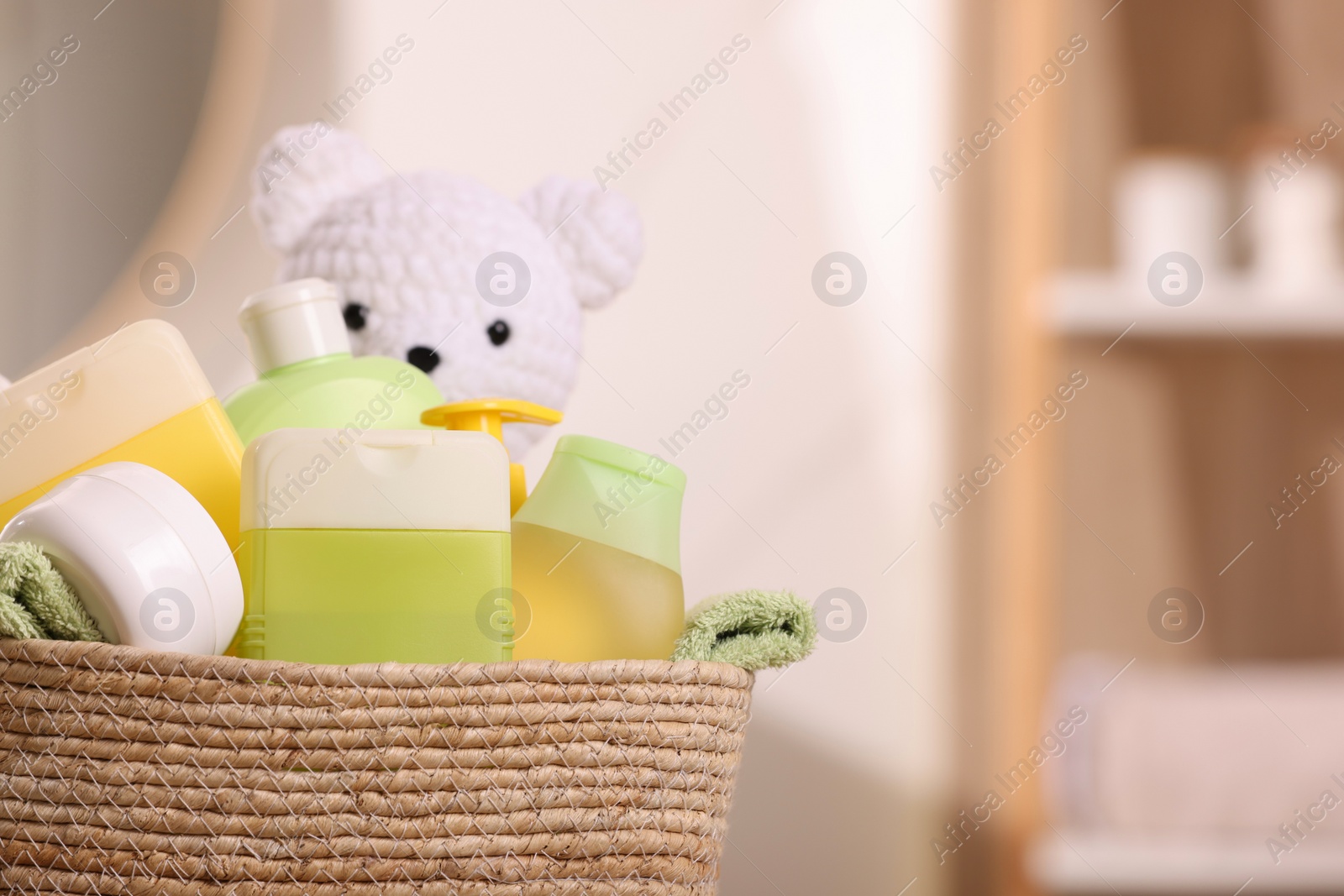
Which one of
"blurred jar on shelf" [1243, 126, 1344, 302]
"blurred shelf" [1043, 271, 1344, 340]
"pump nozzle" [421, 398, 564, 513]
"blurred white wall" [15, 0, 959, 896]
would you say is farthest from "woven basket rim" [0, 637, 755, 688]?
"blurred jar on shelf" [1243, 126, 1344, 302]

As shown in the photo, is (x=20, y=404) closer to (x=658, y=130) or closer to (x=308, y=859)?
(x=308, y=859)

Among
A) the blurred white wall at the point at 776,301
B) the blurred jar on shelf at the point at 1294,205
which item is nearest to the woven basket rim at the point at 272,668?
the blurred white wall at the point at 776,301

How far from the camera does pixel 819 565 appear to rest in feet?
→ 2.63

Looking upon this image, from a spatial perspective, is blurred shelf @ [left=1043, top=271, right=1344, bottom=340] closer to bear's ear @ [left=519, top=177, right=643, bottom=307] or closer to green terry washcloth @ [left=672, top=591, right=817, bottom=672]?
bear's ear @ [left=519, top=177, right=643, bottom=307]

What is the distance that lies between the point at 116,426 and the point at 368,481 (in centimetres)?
13

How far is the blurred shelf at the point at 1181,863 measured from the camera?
71cm

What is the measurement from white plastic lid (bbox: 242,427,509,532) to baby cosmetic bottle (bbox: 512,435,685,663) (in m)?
0.04

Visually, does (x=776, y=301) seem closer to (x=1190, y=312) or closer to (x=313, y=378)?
(x=1190, y=312)

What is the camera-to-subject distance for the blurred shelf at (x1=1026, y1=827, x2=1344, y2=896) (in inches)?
27.9

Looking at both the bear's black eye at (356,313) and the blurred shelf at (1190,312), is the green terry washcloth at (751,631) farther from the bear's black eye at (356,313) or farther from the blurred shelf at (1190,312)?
the blurred shelf at (1190,312)

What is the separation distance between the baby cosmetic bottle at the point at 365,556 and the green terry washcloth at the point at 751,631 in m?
A: 0.08

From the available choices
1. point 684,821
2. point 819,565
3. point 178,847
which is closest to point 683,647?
point 684,821

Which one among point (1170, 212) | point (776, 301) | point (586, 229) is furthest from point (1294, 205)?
point (586, 229)

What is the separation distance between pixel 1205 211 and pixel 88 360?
29.4 inches
